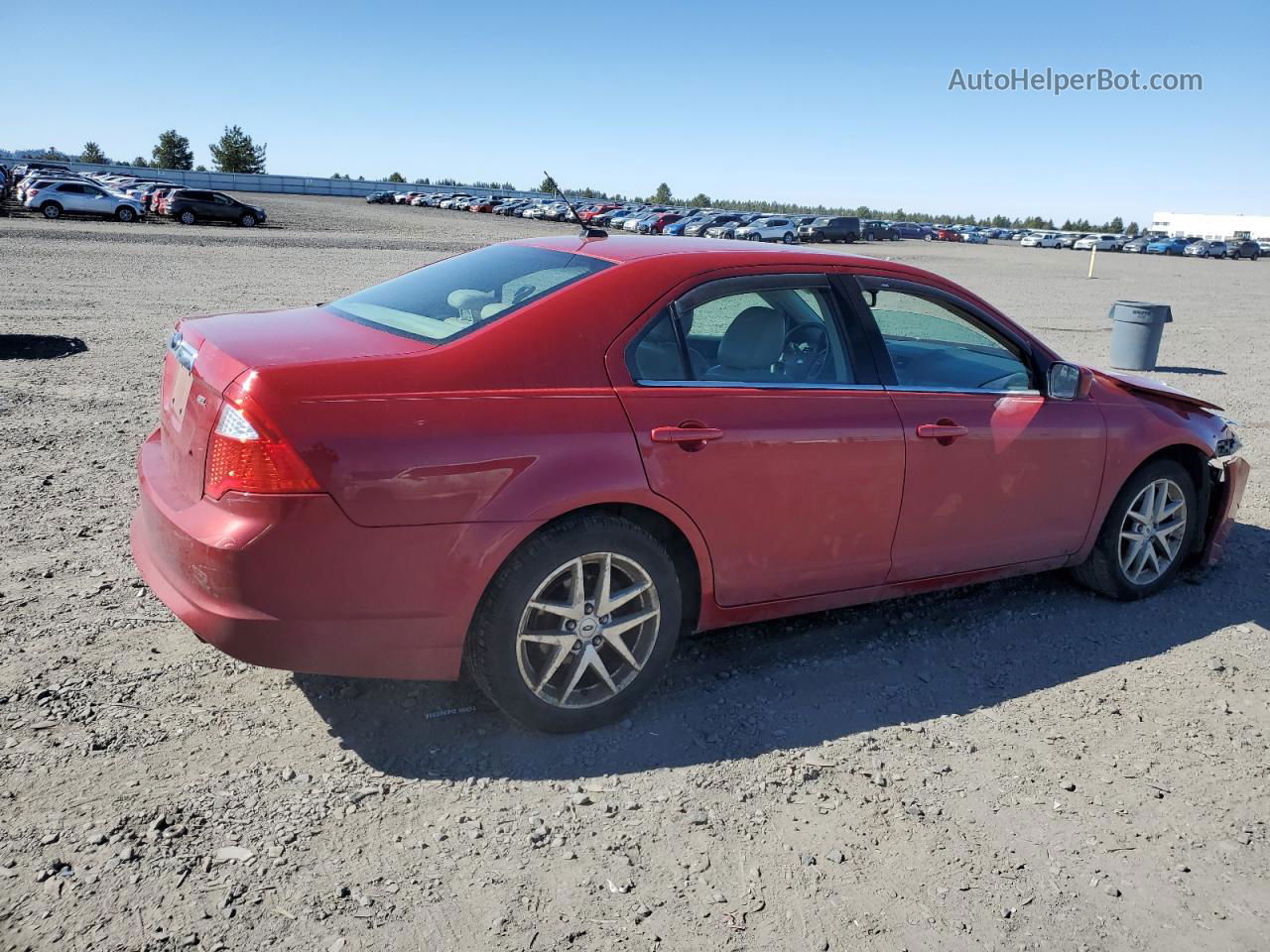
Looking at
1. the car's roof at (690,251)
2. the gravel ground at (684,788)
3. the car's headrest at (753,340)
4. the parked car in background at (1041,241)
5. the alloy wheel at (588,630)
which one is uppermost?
the parked car in background at (1041,241)

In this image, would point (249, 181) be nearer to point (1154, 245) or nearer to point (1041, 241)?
point (1041, 241)

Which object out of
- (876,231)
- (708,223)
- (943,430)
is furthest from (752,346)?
(876,231)

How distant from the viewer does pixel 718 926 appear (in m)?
2.69

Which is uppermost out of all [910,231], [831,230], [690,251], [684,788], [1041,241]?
[1041,241]

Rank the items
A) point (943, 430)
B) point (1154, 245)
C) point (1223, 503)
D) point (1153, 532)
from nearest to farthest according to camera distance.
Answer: point (943, 430) → point (1153, 532) → point (1223, 503) → point (1154, 245)

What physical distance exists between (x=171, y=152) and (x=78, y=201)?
8251 centimetres

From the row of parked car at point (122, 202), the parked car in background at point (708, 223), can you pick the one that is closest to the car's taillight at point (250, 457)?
the row of parked car at point (122, 202)

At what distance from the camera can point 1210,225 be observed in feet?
520

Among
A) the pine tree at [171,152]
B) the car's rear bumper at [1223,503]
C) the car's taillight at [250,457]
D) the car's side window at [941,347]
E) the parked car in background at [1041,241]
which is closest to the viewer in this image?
the car's taillight at [250,457]

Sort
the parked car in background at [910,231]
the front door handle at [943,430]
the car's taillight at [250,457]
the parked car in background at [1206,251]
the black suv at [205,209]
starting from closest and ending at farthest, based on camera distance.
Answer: the car's taillight at [250,457] < the front door handle at [943,430] < the black suv at [205,209] < the parked car in background at [910,231] < the parked car in background at [1206,251]

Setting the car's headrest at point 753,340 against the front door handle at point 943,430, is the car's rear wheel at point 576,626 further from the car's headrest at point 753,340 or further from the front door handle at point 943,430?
the front door handle at point 943,430

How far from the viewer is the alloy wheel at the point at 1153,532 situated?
502 centimetres

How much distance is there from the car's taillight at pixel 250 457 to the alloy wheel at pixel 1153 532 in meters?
3.90

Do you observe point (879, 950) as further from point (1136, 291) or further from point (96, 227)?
point (96, 227)
